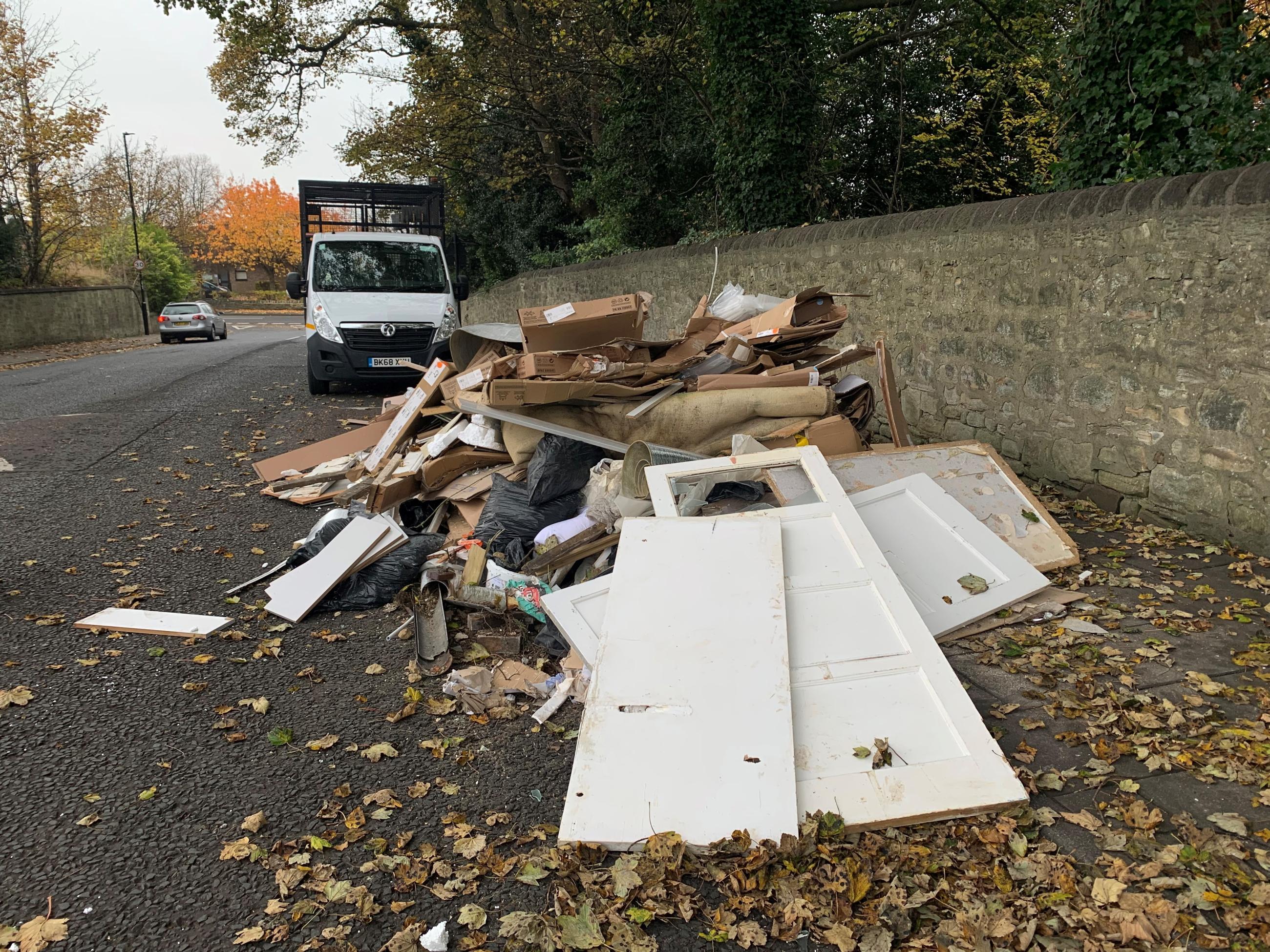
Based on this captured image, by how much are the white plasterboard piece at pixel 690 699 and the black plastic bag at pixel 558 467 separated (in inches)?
61.0

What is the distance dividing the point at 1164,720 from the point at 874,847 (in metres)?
1.36

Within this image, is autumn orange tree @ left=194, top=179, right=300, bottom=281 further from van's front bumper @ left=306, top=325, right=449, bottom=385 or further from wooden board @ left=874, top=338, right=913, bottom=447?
wooden board @ left=874, top=338, right=913, bottom=447

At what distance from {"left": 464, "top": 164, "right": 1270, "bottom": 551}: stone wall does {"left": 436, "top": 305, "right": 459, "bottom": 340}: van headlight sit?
5.95 metres

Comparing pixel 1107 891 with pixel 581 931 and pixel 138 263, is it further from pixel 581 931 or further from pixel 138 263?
pixel 138 263

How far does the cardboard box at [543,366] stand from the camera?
16.9 ft

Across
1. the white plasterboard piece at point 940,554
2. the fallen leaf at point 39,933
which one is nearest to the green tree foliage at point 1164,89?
the white plasterboard piece at point 940,554

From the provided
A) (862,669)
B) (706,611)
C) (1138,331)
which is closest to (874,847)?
(862,669)

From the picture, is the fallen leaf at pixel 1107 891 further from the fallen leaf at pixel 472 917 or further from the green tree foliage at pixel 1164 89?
the green tree foliage at pixel 1164 89

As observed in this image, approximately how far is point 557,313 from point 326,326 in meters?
6.73

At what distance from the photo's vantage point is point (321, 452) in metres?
7.46

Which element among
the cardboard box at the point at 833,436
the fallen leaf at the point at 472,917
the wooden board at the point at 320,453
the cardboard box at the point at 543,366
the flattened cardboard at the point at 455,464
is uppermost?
the cardboard box at the point at 543,366

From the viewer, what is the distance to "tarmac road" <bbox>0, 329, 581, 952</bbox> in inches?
94.3

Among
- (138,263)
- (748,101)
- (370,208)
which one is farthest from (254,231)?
(748,101)

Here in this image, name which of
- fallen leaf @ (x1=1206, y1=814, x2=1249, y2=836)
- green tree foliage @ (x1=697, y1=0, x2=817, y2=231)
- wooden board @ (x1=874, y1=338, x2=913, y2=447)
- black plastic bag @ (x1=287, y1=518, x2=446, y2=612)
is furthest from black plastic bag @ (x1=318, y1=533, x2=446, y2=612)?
green tree foliage @ (x1=697, y1=0, x2=817, y2=231)
